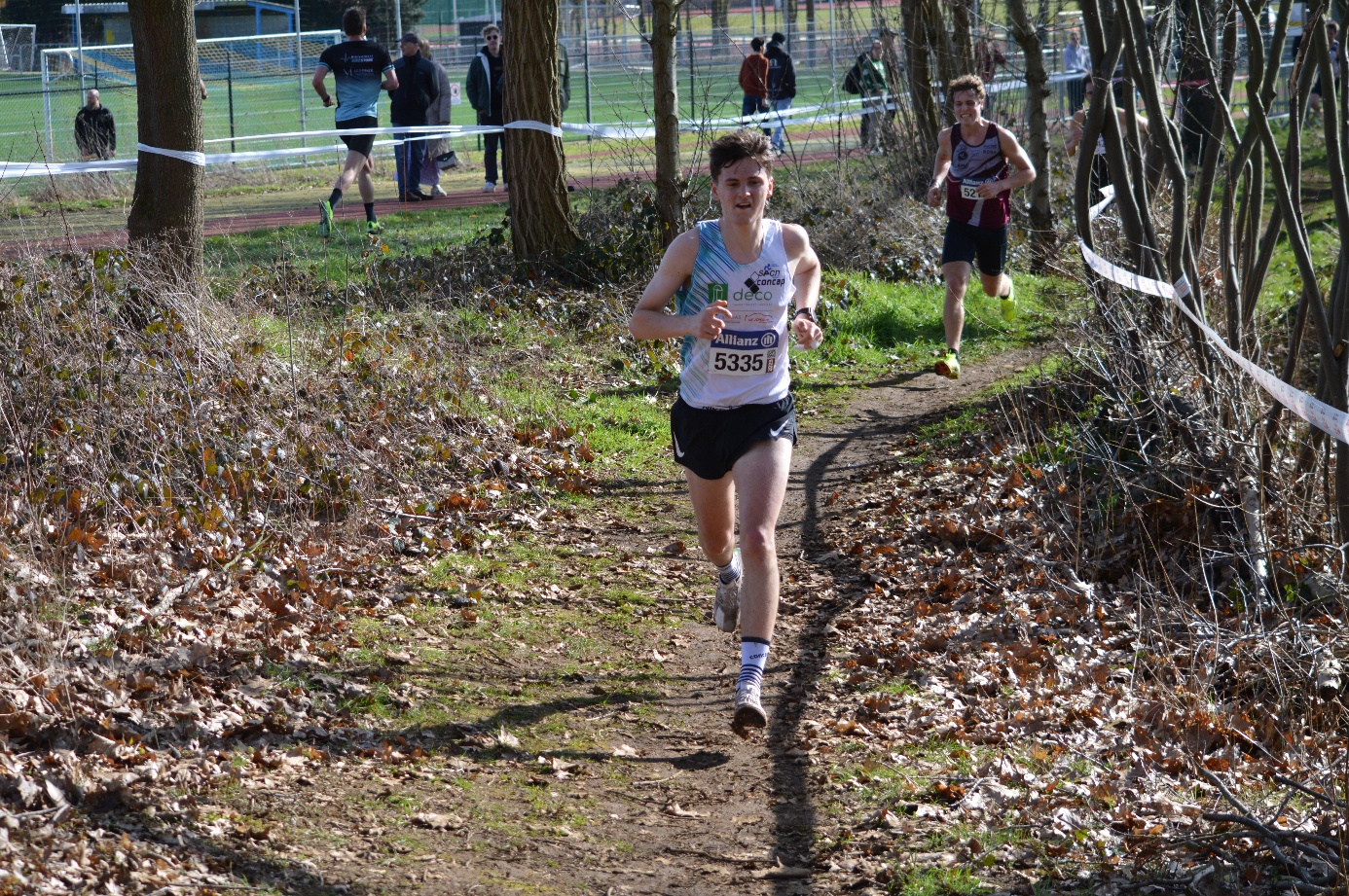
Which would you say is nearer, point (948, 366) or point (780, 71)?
point (948, 366)

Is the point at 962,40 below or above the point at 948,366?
above

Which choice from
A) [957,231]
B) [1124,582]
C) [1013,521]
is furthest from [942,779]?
[957,231]

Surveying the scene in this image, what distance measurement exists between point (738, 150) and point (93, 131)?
1615 cm

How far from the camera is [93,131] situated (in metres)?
18.3

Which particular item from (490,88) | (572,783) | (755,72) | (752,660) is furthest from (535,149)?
(755,72)

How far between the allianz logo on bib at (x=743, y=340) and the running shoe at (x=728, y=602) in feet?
3.82

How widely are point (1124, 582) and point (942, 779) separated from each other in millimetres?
2195

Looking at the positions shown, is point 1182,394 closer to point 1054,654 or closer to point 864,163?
point 1054,654

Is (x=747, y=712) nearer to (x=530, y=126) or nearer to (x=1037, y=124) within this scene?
(x=530, y=126)

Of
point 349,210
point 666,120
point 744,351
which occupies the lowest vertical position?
point 744,351

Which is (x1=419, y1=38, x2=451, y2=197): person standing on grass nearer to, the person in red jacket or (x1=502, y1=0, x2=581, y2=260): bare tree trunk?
the person in red jacket

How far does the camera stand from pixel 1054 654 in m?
5.54

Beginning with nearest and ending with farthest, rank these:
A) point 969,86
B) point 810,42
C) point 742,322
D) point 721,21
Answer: point 742,322 < point 969,86 < point 721,21 < point 810,42

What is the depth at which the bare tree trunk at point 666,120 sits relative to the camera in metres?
11.1
